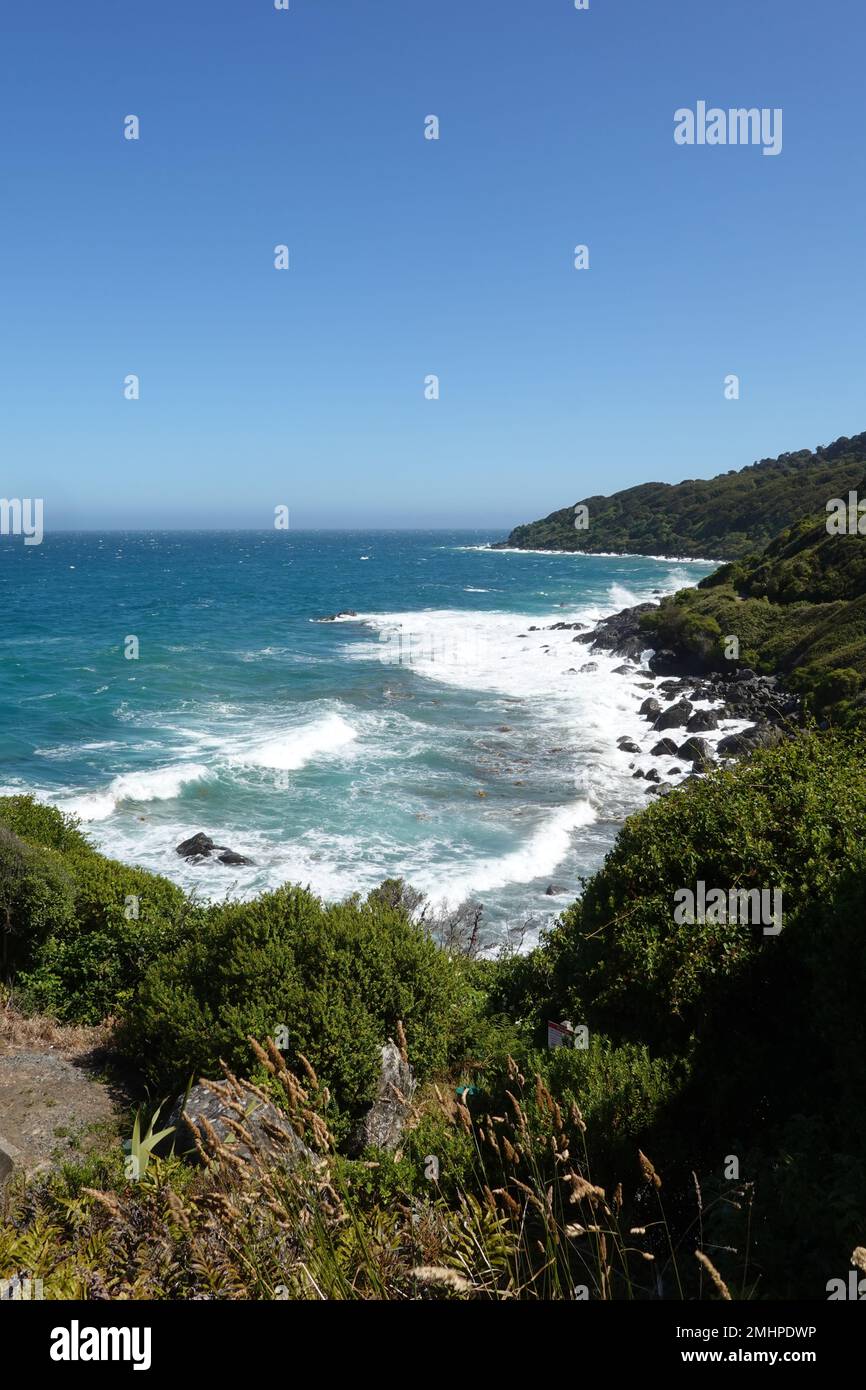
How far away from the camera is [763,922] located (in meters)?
8.43

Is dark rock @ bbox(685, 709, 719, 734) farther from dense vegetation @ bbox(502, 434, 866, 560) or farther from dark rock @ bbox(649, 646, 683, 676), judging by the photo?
dense vegetation @ bbox(502, 434, 866, 560)

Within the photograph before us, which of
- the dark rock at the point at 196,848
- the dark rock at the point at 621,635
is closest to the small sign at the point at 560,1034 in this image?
the dark rock at the point at 196,848

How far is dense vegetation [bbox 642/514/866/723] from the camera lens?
4006 cm

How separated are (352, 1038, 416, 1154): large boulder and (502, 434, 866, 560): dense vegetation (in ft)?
418

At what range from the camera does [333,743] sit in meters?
35.9

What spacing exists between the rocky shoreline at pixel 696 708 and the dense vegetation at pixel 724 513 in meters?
82.0

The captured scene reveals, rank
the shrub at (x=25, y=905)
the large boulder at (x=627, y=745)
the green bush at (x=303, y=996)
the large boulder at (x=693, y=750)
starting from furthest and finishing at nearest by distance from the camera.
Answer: the large boulder at (x=627, y=745) < the large boulder at (x=693, y=750) < the shrub at (x=25, y=905) < the green bush at (x=303, y=996)

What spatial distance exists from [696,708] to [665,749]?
8.42 m

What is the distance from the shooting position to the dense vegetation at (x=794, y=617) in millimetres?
40062

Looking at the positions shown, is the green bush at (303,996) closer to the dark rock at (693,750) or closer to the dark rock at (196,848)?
the dark rock at (196,848)

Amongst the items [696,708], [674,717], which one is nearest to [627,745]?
[674,717]

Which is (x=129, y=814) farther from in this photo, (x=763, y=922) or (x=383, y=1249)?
(x=383, y=1249)

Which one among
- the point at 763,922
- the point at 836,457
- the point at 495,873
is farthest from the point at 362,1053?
the point at 836,457

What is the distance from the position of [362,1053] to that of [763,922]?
4620 millimetres
